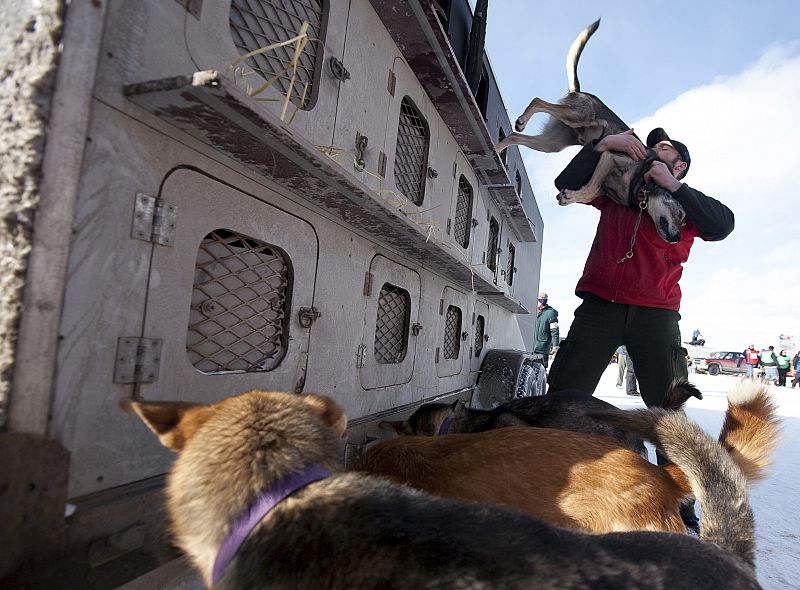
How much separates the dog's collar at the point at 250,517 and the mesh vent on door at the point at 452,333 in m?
4.61

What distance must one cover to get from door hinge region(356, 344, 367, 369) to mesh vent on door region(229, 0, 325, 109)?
5.99 feet

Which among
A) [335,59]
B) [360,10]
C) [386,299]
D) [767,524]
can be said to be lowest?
[767,524]

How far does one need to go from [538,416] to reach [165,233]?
302cm

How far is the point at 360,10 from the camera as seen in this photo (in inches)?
131

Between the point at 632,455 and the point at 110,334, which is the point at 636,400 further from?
the point at 110,334

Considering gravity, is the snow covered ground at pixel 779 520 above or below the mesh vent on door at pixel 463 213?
below

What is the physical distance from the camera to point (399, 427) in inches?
151

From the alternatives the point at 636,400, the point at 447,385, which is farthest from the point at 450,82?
the point at 636,400

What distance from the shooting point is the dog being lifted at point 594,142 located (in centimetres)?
351

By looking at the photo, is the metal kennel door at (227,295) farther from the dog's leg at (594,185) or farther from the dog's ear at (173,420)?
the dog's leg at (594,185)

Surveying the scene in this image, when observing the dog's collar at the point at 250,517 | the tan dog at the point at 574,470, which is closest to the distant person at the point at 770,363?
the tan dog at the point at 574,470

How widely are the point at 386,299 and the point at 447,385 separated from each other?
205 cm

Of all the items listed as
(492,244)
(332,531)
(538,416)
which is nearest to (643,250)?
(538,416)

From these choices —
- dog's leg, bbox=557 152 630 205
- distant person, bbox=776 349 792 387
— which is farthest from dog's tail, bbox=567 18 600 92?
distant person, bbox=776 349 792 387
